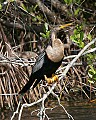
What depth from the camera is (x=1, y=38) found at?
9.80 m

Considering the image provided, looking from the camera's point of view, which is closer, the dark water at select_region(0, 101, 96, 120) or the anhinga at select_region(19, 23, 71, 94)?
the anhinga at select_region(19, 23, 71, 94)

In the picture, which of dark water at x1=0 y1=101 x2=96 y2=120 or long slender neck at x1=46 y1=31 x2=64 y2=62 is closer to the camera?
long slender neck at x1=46 y1=31 x2=64 y2=62

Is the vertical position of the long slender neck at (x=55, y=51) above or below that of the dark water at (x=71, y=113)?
above

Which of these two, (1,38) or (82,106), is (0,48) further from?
(82,106)

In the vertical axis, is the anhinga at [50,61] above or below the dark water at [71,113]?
above

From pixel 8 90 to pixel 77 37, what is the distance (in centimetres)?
396

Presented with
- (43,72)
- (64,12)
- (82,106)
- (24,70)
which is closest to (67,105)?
(82,106)

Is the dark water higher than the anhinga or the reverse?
the reverse

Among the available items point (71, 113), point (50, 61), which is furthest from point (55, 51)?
point (71, 113)

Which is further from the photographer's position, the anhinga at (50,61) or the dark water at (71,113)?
the dark water at (71,113)

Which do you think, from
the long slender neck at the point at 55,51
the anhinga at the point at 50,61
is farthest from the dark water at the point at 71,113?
the long slender neck at the point at 55,51

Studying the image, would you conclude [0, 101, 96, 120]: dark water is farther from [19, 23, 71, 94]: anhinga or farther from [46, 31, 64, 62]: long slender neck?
[46, 31, 64, 62]: long slender neck

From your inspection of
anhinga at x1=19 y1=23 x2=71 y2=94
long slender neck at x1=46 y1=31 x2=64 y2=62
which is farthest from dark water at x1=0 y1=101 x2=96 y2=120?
long slender neck at x1=46 y1=31 x2=64 y2=62

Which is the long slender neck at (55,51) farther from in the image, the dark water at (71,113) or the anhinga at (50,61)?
the dark water at (71,113)
